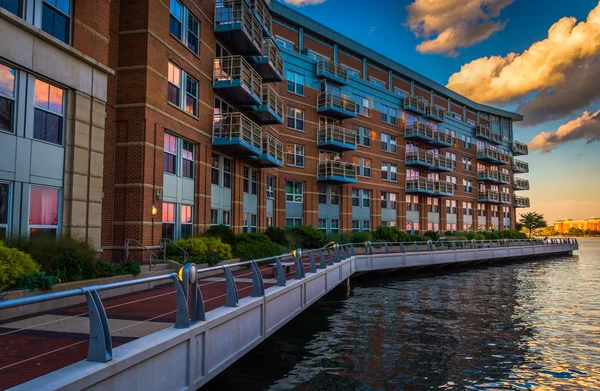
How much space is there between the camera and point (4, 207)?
39.8 feet

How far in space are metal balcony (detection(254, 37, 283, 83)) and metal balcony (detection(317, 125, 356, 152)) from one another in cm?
954

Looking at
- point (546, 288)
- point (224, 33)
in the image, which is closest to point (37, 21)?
point (224, 33)

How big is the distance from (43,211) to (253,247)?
9730mm

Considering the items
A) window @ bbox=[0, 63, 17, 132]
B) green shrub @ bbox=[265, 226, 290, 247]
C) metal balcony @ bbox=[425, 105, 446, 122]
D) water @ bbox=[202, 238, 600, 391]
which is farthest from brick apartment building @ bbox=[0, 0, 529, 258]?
water @ bbox=[202, 238, 600, 391]

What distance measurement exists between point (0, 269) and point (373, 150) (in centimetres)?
3955

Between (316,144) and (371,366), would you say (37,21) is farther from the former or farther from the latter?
(316,144)

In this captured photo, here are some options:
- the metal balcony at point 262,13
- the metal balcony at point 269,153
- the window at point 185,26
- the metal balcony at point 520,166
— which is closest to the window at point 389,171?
the metal balcony at point 269,153

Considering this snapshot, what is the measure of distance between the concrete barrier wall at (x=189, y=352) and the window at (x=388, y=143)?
35.2 m

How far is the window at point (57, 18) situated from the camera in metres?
13.4

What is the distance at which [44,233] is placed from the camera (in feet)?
43.7

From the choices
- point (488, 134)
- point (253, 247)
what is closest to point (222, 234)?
point (253, 247)

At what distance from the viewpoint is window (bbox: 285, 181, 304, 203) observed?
3809 cm

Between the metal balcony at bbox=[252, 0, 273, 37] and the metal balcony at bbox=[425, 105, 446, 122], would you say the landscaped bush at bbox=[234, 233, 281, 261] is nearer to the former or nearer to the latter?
the metal balcony at bbox=[252, 0, 273, 37]

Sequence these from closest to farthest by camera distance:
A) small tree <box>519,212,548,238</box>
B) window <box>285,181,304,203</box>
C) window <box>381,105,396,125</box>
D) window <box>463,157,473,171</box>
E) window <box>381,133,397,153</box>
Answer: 1. window <box>285,181,304,203</box>
2. window <box>381,133,397,153</box>
3. window <box>381,105,396,125</box>
4. window <box>463,157,473,171</box>
5. small tree <box>519,212,548,238</box>
